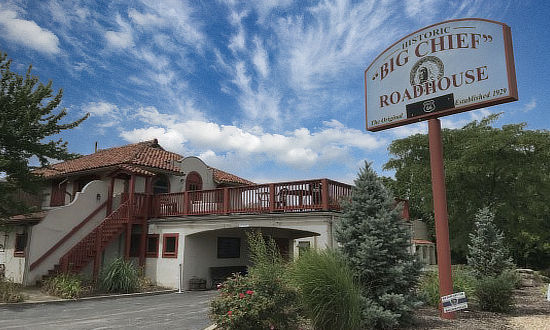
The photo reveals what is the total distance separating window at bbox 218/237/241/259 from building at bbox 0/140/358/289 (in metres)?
0.05

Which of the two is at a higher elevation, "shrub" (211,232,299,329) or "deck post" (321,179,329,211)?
"deck post" (321,179,329,211)

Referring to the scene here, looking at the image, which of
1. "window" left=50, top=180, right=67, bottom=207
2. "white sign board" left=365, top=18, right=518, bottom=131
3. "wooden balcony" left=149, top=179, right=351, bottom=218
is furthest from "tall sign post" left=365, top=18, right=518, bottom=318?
"window" left=50, top=180, right=67, bottom=207

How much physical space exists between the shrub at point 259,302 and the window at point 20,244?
12.7 metres

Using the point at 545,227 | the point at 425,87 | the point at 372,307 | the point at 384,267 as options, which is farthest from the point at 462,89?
the point at 545,227

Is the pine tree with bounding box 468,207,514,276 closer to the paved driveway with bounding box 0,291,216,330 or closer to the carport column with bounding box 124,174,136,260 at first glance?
the paved driveway with bounding box 0,291,216,330

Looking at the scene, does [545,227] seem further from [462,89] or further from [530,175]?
[462,89]

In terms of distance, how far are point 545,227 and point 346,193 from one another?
16.7 m

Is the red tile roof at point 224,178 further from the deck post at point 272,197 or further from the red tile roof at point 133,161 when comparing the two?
the deck post at point 272,197

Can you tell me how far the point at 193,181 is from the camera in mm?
21078

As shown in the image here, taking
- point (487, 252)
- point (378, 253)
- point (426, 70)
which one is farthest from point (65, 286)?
point (487, 252)

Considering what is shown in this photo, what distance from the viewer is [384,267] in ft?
26.2

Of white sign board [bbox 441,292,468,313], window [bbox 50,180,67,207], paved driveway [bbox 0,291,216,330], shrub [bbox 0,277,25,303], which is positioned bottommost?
paved driveway [bbox 0,291,216,330]

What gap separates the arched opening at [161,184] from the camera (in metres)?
19.7

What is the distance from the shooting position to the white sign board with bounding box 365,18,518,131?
9.21 meters
